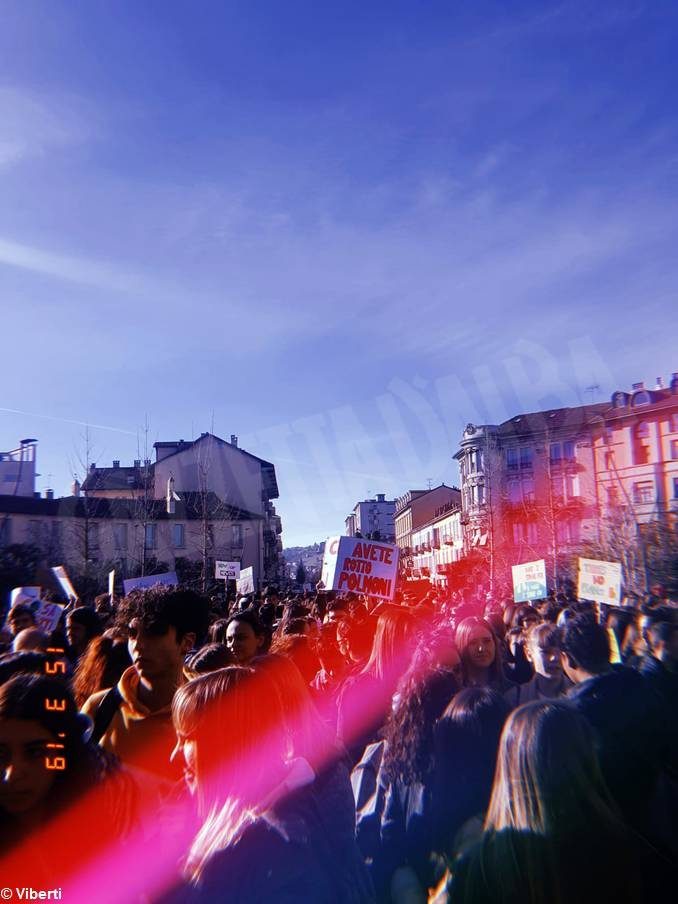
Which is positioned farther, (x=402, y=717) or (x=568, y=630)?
(x=568, y=630)

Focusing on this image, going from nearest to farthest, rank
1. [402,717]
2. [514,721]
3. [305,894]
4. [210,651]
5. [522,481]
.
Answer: [305,894]
[514,721]
[402,717]
[210,651]
[522,481]

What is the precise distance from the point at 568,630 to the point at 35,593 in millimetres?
8438

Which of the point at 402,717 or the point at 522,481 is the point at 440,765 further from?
the point at 522,481

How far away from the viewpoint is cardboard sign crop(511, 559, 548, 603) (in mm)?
12898

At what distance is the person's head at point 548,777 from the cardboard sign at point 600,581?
9.02 meters

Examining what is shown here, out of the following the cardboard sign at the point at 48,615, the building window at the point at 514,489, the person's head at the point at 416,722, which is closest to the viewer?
the person's head at the point at 416,722

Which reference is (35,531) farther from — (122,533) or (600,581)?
(600,581)

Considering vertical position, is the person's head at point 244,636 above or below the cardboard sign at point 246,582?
below

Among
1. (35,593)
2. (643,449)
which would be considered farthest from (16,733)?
(643,449)

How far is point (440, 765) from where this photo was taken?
11.2ft

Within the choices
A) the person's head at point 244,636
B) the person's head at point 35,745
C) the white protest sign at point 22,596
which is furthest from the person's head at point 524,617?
the person's head at point 35,745

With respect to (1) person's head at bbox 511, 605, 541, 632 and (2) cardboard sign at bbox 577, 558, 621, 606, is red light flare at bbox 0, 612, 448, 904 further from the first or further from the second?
(2) cardboard sign at bbox 577, 558, 621, 606

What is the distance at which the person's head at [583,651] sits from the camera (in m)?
4.74

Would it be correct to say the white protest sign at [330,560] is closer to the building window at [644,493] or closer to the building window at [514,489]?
the building window at [644,493]
